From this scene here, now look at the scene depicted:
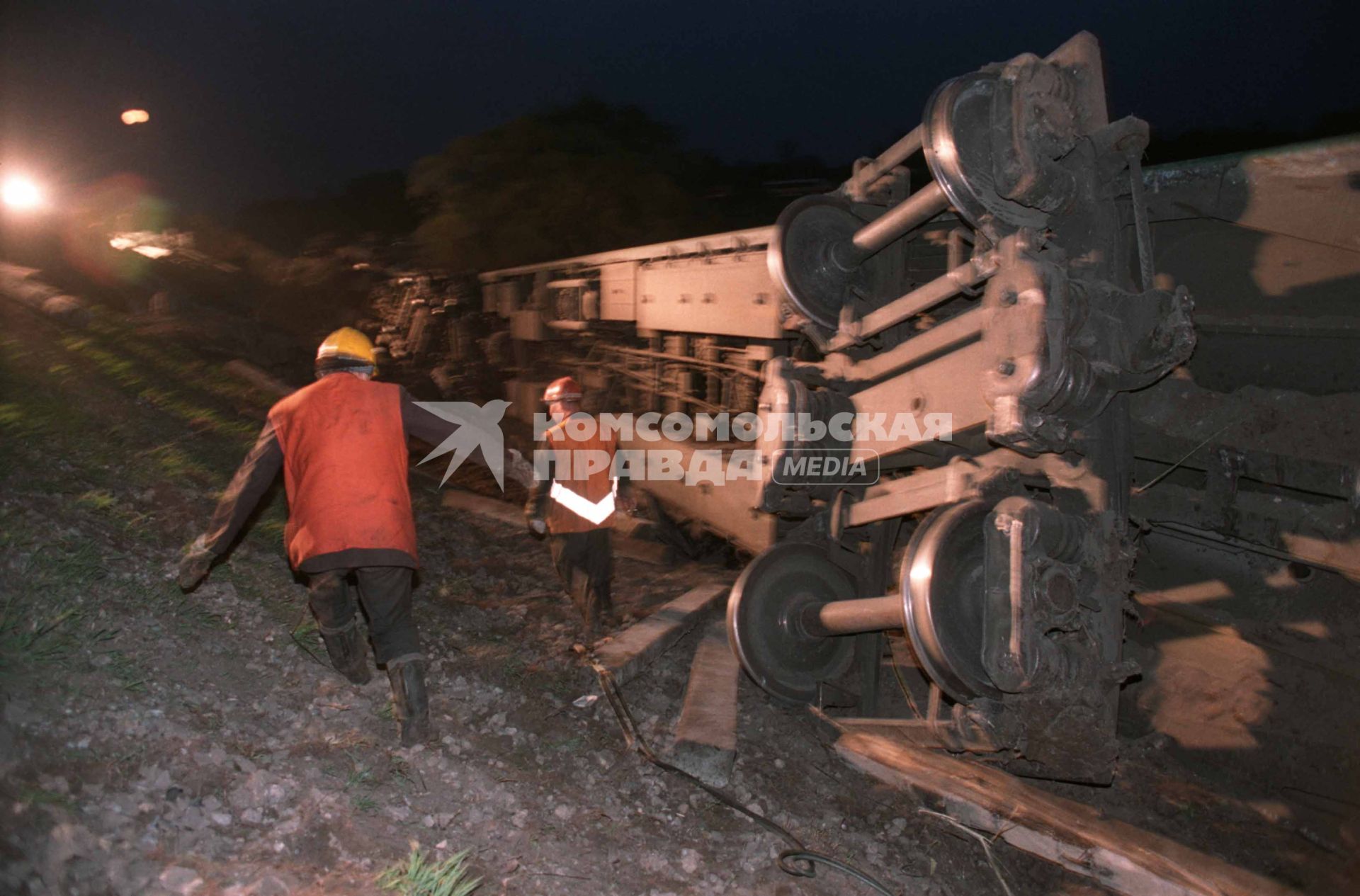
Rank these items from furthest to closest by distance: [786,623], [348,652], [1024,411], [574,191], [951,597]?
[574,191], [786,623], [348,652], [951,597], [1024,411]

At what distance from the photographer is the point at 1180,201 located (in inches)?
132

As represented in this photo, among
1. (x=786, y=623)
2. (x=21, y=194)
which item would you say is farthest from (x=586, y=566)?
(x=21, y=194)

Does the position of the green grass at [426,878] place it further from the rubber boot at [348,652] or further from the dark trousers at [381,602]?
the rubber boot at [348,652]

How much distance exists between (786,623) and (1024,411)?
1664 millimetres

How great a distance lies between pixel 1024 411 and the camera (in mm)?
3023

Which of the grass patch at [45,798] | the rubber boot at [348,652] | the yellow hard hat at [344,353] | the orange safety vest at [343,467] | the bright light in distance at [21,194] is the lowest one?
the grass patch at [45,798]

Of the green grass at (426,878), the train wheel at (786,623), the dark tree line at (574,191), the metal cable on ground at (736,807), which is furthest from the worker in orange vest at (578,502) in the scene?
the dark tree line at (574,191)

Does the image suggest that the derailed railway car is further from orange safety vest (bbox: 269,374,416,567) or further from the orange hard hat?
orange safety vest (bbox: 269,374,416,567)

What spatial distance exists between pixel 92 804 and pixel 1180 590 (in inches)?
163

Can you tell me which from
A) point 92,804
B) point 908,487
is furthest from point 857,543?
point 92,804

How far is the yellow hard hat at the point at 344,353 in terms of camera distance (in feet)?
11.9

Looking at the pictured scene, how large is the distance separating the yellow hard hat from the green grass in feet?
6.16

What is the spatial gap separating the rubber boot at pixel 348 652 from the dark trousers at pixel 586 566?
1414mm

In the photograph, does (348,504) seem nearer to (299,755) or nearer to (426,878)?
(299,755)
